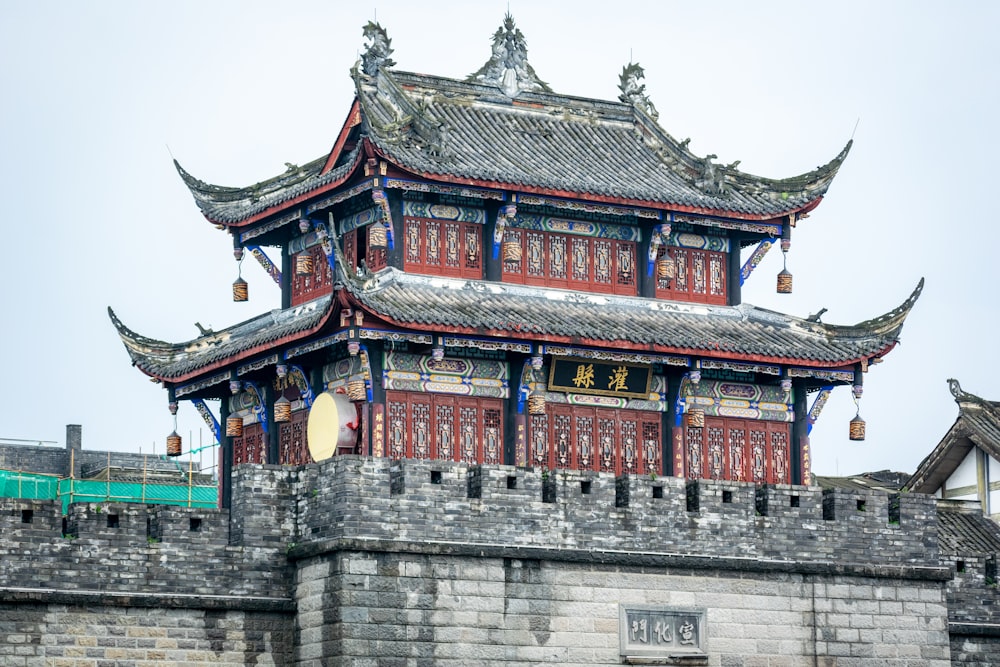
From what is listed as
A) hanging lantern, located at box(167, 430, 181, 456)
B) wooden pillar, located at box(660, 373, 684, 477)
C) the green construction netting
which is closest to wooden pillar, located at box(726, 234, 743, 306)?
wooden pillar, located at box(660, 373, 684, 477)

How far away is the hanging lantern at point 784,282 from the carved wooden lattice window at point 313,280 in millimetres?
9077

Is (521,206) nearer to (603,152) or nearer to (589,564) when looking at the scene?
(603,152)

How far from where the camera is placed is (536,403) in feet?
130

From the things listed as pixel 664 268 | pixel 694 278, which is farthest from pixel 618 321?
pixel 694 278

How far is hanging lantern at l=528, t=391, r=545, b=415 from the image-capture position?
39.5m

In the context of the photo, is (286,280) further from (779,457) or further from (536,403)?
(779,457)

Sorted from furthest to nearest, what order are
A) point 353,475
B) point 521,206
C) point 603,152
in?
point 603,152, point 521,206, point 353,475

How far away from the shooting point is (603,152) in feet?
144

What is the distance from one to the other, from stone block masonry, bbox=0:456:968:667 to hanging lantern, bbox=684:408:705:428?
2.64 m

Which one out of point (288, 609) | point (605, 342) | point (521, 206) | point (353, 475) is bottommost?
point (288, 609)

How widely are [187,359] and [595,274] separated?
8179mm

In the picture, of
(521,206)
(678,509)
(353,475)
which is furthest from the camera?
(521,206)

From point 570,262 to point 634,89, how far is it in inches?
225

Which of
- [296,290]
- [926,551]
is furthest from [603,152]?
[926,551]
